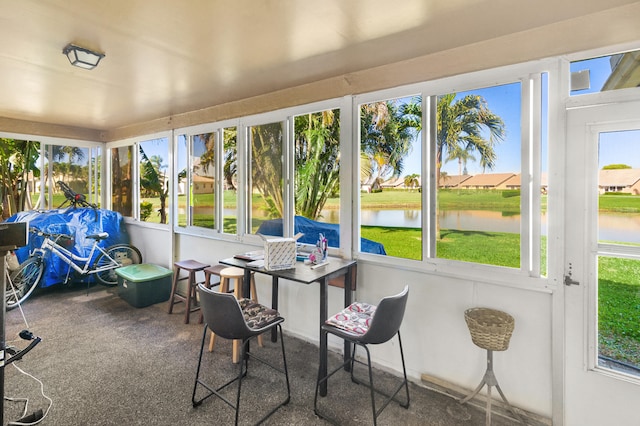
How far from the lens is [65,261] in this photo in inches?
163

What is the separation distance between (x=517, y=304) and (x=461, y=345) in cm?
50

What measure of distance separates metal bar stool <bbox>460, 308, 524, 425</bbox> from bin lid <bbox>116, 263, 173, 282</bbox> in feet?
11.9

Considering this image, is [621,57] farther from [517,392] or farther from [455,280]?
[517,392]

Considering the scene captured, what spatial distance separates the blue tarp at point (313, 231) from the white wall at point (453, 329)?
18 cm

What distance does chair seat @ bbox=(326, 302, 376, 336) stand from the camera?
1.96 meters

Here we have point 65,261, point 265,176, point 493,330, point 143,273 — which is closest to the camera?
point 493,330

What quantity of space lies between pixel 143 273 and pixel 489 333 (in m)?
3.98

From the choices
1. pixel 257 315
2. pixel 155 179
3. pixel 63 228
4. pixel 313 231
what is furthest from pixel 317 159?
pixel 63 228

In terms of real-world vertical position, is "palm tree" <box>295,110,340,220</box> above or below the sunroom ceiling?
below

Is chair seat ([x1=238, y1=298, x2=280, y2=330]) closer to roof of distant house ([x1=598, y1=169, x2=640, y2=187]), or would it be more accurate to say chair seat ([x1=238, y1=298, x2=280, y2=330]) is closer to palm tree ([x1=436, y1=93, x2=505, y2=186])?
palm tree ([x1=436, y1=93, x2=505, y2=186])

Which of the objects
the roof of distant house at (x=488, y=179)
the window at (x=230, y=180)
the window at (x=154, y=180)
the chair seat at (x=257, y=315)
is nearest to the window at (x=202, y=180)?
the window at (x=230, y=180)

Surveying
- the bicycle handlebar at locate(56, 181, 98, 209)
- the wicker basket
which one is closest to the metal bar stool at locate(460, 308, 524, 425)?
the wicker basket

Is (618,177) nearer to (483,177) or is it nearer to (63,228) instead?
→ (483,177)

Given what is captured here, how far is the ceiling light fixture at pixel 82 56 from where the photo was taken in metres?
2.19
